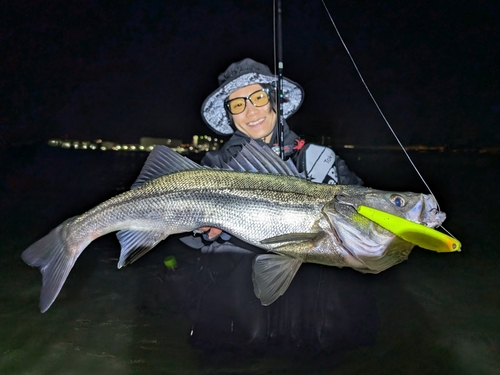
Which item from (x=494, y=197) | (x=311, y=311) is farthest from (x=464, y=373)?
(x=494, y=197)

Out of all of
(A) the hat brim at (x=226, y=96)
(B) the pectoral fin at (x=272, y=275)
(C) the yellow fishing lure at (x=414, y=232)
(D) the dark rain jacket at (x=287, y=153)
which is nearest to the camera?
(C) the yellow fishing lure at (x=414, y=232)

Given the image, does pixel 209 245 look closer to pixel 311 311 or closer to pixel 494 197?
pixel 311 311

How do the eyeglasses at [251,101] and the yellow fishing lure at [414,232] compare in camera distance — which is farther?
the eyeglasses at [251,101]

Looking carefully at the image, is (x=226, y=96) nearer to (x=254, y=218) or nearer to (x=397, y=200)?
(x=254, y=218)

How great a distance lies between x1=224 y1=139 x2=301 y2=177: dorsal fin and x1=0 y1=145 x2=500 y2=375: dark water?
A: 142 cm

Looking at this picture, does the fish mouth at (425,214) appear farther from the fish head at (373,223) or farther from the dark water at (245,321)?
the dark water at (245,321)

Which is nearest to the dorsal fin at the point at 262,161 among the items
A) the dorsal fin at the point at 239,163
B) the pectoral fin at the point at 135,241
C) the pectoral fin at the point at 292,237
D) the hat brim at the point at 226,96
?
the dorsal fin at the point at 239,163

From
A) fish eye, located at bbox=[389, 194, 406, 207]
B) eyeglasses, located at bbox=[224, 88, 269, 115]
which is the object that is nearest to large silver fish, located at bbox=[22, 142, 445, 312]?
fish eye, located at bbox=[389, 194, 406, 207]

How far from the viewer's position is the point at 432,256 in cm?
724

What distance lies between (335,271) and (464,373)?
2.20 meters

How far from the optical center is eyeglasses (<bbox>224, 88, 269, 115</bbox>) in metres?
3.44

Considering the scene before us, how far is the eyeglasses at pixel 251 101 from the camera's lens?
344cm

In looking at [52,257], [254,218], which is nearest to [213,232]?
[254,218]

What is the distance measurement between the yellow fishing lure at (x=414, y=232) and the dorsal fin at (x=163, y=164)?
1.29 metres
